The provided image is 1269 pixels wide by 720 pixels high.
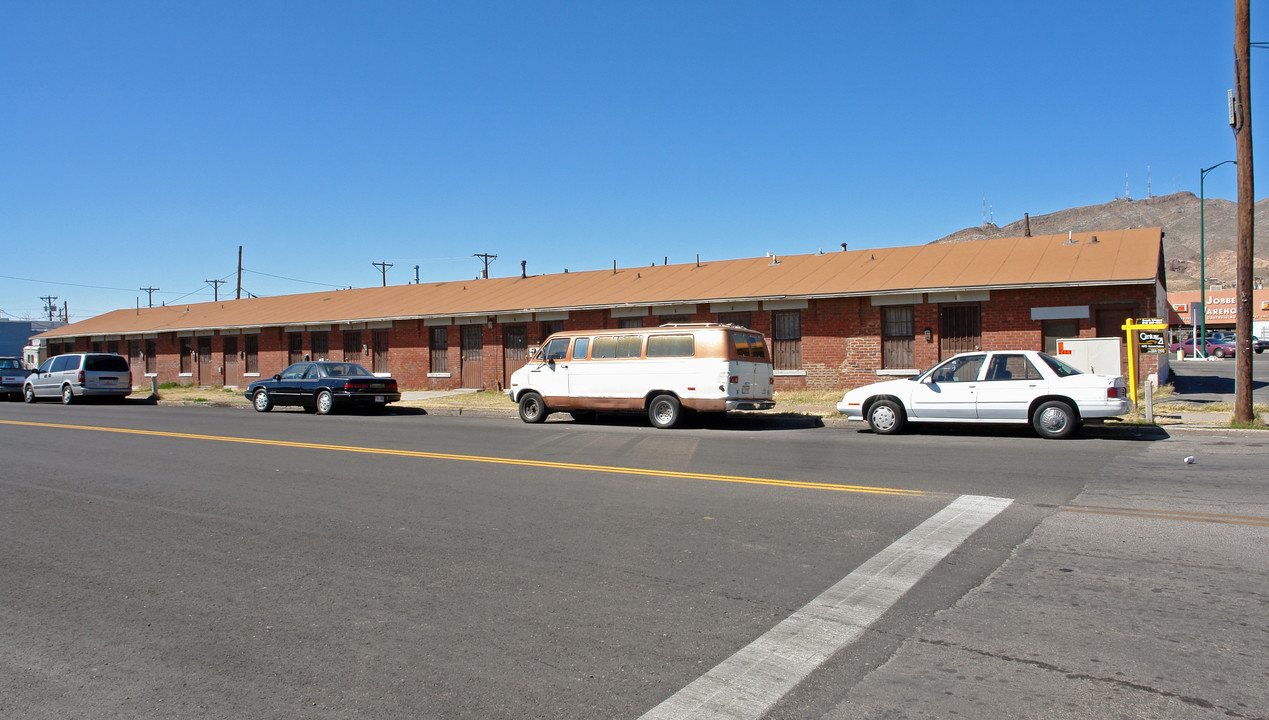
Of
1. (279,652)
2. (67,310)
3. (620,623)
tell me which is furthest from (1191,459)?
(67,310)

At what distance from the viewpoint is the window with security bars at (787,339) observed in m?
23.9

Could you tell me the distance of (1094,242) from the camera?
22.8 meters

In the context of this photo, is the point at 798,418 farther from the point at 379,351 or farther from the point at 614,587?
the point at 379,351

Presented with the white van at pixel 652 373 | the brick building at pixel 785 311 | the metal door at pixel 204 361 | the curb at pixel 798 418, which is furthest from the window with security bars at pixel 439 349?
the metal door at pixel 204 361

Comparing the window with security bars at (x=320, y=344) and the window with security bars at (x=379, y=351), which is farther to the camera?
the window with security bars at (x=320, y=344)

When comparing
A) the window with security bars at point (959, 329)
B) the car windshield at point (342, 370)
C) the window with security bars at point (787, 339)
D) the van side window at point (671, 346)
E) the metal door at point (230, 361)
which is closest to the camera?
the van side window at point (671, 346)

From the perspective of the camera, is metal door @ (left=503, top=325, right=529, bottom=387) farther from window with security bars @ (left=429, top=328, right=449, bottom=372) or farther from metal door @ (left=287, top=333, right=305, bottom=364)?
metal door @ (left=287, top=333, right=305, bottom=364)

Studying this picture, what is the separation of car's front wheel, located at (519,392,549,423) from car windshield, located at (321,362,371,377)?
251 inches

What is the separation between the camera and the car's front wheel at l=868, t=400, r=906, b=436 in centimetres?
1446

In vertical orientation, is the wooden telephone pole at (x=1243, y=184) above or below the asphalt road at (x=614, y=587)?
above

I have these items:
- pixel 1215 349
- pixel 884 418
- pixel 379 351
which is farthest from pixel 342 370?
pixel 1215 349

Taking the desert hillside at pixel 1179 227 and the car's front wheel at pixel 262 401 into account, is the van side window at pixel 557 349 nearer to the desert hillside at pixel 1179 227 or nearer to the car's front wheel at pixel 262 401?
the car's front wheel at pixel 262 401

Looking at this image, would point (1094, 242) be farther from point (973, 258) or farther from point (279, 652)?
point (279, 652)

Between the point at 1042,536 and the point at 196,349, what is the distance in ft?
127
